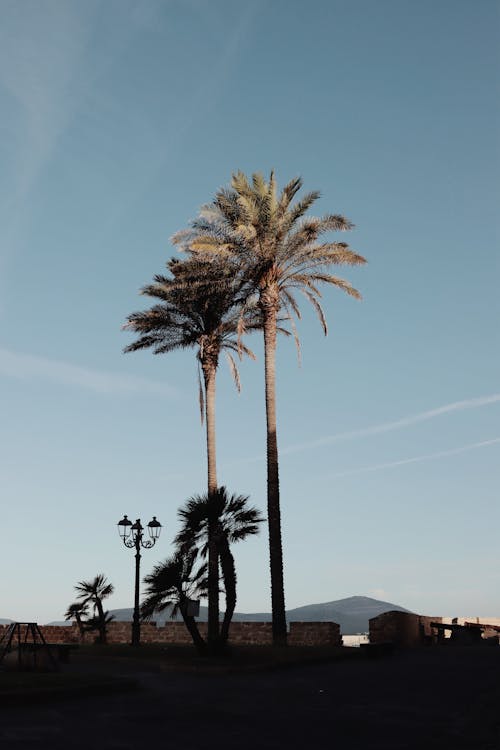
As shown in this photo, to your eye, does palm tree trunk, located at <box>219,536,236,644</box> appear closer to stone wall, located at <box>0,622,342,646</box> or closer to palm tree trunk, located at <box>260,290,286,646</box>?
palm tree trunk, located at <box>260,290,286,646</box>

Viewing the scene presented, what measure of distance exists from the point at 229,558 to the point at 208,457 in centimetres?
1140

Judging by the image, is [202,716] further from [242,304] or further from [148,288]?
[148,288]

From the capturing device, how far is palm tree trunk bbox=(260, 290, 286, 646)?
2962 centimetres

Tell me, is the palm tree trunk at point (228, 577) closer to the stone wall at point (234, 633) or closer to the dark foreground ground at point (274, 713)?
the dark foreground ground at point (274, 713)

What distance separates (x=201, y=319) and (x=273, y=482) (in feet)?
32.8

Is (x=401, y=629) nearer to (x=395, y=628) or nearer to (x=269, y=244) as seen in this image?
(x=395, y=628)

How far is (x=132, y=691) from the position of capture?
15688 millimetres

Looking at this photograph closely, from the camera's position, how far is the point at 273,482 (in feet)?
101

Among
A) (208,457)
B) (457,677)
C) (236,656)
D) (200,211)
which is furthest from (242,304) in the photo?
(457,677)

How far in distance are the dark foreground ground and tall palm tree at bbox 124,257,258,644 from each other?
16.4 m

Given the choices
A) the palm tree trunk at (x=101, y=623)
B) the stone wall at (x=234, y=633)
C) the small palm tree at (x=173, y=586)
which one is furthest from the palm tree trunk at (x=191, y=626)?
the palm tree trunk at (x=101, y=623)

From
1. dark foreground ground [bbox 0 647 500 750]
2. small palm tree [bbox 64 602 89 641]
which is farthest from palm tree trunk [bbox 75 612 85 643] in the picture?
dark foreground ground [bbox 0 647 500 750]

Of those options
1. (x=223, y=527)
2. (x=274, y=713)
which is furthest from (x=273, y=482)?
(x=274, y=713)

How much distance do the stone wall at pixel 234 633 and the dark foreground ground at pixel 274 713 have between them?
480 inches
